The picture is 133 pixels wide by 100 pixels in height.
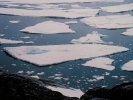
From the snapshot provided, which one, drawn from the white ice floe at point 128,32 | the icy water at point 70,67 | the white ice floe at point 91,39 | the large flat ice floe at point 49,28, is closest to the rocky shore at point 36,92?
the icy water at point 70,67

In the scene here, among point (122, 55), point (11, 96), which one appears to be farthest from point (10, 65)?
point (11, 96)

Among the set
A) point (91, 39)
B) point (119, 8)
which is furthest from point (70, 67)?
point (119, 8)

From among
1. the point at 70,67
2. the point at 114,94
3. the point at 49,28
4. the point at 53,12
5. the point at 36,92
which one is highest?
the point at 36,92

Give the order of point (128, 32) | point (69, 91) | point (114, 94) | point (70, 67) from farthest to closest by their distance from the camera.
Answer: point (128, 32) < point (70, 67) < point (69, 91) < point (114, 94)

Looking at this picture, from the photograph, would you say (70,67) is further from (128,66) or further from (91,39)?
(91,39)

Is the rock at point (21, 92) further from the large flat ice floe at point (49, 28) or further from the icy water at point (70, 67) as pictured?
the large flat ice floe at point (49, 28)

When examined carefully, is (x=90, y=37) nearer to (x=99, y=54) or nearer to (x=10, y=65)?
(x=99, y=54)
